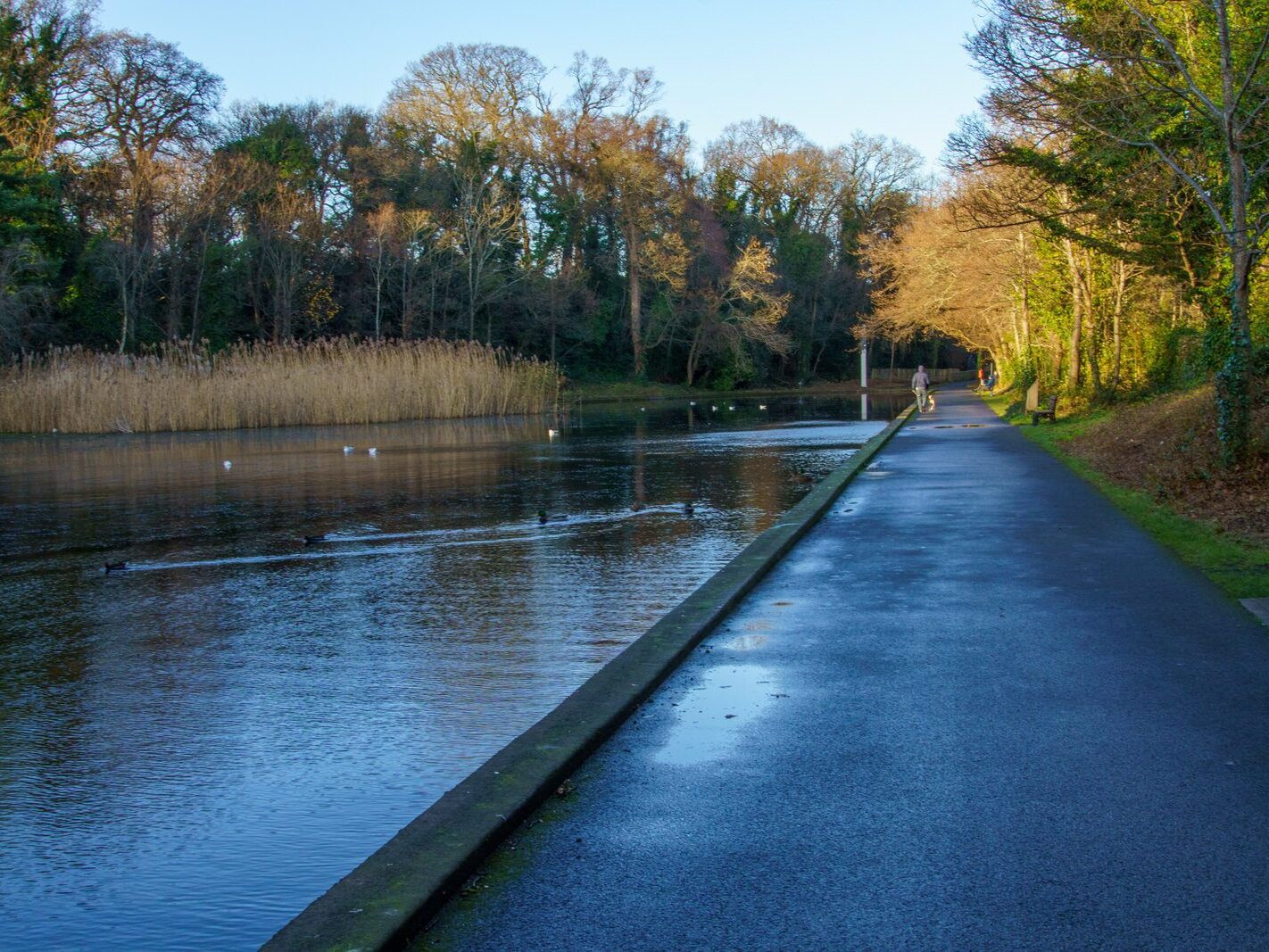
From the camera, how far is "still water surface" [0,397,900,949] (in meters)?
4.16

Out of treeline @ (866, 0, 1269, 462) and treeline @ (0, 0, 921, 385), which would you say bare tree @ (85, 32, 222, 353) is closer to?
treeline @ (0, 0, 921, 385)

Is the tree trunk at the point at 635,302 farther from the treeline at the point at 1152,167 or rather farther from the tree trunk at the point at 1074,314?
the treeline at the point at 1152,167

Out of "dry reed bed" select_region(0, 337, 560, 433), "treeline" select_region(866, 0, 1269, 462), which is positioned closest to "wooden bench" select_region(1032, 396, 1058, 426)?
"treeline" select_region(866, 0, 1269, 462)

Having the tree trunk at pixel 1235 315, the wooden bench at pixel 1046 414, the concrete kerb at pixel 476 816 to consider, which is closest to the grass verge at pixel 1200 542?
the tree trunk at pixel 1235 315

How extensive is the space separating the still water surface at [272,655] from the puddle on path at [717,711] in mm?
700

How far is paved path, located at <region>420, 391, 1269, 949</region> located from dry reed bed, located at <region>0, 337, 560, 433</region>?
27.2 metres

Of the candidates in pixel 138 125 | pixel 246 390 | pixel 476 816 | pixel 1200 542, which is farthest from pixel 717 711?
pixel 138 125

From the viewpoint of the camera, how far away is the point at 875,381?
8806cm

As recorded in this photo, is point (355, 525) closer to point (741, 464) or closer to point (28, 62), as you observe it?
point (741, 464)

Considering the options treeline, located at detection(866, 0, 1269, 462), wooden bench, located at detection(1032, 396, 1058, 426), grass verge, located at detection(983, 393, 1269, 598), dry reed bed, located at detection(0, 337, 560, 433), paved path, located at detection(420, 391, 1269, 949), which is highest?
treeline, located at detection(866, 0, 1269, 462)

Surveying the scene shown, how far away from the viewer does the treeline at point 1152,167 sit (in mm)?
14062

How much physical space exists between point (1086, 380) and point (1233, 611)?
2538 centimetres

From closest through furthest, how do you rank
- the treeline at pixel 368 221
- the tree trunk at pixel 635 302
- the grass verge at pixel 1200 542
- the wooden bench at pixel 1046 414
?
1. the grass verge at pixel 1200 542
2. the wooden bench at pixel 1046 414
3. the treeline at pixel 368 221
4. the tree trunk at pixel 635 302

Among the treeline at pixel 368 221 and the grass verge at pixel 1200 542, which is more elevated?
the treeline at pixel 368 221
